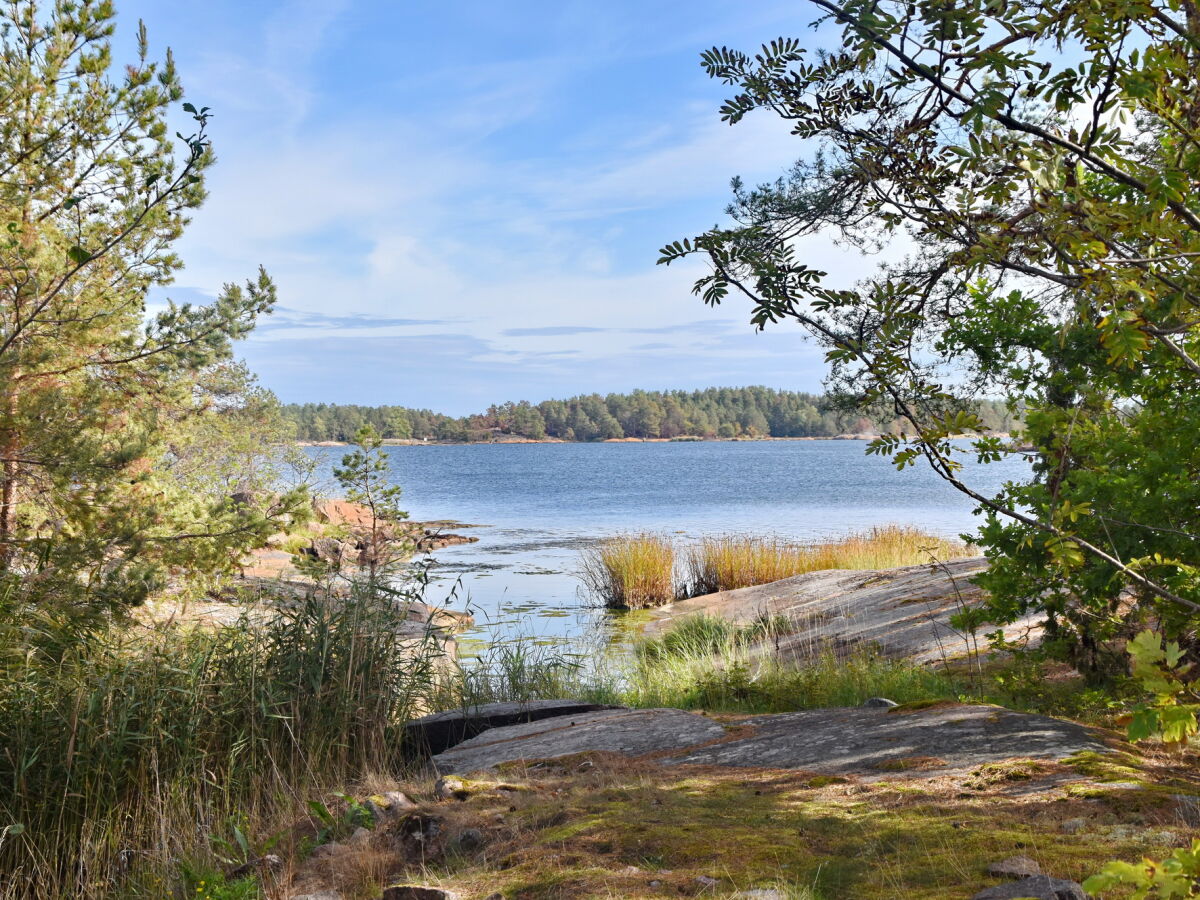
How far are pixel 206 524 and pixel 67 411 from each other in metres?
1.51

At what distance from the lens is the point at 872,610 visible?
33.6 feet

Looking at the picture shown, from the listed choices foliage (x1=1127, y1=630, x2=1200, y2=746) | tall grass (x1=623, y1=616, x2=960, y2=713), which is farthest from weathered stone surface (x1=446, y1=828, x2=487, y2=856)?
tall grass (x1=623, y1=616, x2=960, y2=713)

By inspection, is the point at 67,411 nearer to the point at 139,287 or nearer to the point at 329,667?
the point at 139,287

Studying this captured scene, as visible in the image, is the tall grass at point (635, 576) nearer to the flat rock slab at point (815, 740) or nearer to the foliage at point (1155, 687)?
the flat rock slab at point (815, 740)

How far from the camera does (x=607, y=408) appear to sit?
138000 millimetres

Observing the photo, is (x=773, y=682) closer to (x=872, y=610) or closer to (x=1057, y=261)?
(x=872, y=610)

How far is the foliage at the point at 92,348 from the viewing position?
700 centimetres

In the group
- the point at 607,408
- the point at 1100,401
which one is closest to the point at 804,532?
the point at 1100,401

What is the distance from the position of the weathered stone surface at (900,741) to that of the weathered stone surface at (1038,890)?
116cm

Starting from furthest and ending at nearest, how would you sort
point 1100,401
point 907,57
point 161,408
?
point 161,408, point 1100,401, point 907,57

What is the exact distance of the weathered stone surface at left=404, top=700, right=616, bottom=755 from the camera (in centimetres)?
576

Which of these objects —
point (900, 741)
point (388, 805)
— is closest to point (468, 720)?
point (388, 805)

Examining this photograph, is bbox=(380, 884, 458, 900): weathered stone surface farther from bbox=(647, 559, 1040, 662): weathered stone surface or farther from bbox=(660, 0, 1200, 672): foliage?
bbox=(647, 559, 1040, 662): weathered stone surface

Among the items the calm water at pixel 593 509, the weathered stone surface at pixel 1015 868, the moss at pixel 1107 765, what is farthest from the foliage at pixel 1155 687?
the calm water at pixel 593 509
